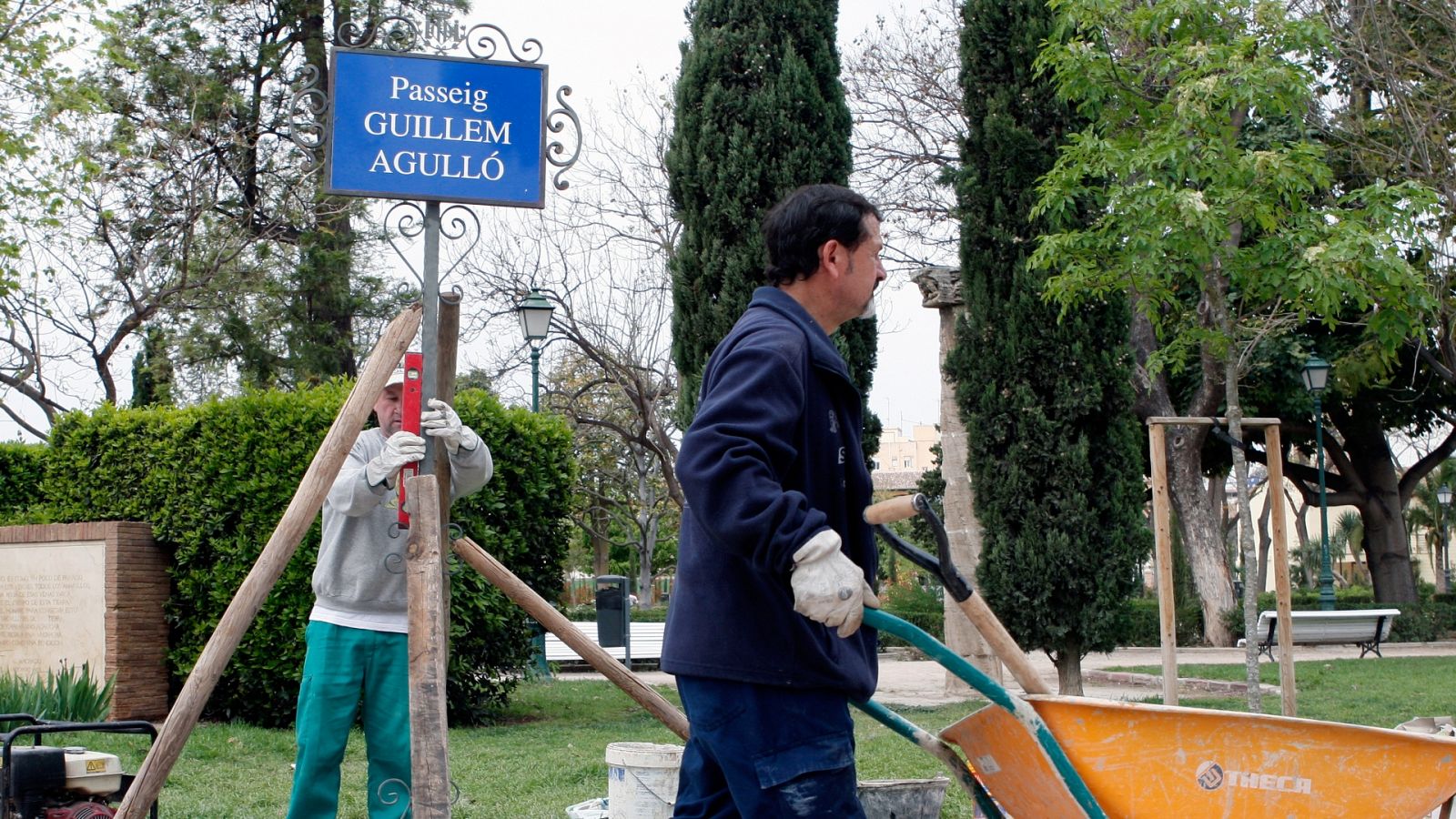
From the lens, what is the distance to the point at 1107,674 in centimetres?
1495

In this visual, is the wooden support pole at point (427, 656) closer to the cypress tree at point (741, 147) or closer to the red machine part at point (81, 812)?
the red machine part at point (81, 812)

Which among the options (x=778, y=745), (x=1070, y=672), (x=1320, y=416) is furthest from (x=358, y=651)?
(x=1320, y=416)

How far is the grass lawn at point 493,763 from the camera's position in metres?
6.11

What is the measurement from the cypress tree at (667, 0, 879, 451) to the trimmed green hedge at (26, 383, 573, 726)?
159 centimetres

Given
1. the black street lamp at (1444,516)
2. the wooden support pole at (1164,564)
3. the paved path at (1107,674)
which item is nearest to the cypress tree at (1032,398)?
the paved path at (1107,674)

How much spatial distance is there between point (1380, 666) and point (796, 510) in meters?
15.5

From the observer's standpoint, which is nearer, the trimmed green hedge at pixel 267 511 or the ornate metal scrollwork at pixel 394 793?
the ornate metal scrollwork at pixel 394 793

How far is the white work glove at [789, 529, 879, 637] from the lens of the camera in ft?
7.82

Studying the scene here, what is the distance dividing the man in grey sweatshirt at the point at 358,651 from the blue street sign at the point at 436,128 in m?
0.67

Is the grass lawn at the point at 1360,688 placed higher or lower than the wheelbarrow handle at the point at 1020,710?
lower

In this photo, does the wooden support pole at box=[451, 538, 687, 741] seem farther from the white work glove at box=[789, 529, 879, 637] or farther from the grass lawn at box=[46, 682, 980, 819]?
the white work glove at box=[789, 529, 879, 637]

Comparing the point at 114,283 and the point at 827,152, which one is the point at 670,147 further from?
the point at 114,283

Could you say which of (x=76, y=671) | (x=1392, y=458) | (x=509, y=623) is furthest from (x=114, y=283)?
(x=1392, y=458)

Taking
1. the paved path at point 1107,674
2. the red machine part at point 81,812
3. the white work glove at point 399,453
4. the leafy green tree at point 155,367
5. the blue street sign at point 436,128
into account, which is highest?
the leafy green tree at point 155,367
